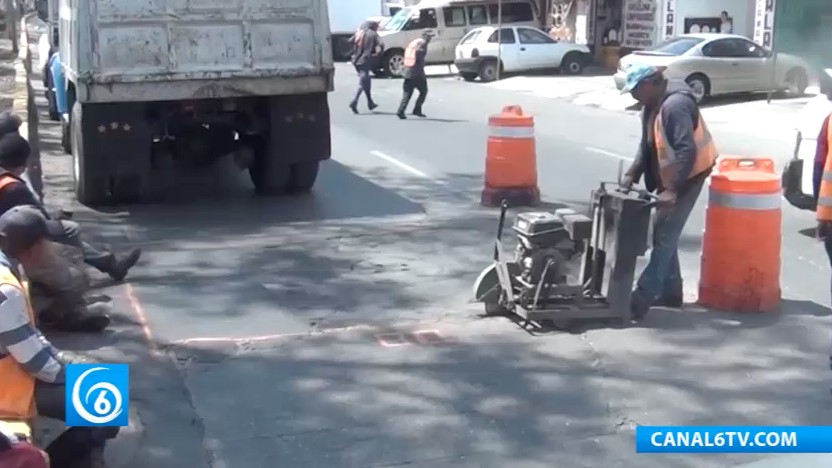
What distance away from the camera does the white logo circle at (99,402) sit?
4.51 metres

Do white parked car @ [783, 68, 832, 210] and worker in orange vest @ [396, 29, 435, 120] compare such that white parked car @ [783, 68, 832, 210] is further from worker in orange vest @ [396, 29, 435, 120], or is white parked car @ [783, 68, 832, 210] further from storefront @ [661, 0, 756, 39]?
storefront @ [661, 0, 756, 39]

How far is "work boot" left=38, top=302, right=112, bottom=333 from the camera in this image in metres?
7.59

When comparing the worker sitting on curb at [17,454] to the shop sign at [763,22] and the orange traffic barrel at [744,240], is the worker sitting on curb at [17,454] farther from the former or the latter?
the shop sign at [763,22]

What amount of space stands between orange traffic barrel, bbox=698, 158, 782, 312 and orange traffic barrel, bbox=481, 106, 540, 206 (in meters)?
4.12

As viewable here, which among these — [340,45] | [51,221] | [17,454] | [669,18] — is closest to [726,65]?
[669,18]

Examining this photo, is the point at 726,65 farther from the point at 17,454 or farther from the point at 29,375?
the point at 17,454

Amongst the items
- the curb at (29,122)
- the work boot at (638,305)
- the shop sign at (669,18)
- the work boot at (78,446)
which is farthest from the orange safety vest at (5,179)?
the shop sign at (669,18)

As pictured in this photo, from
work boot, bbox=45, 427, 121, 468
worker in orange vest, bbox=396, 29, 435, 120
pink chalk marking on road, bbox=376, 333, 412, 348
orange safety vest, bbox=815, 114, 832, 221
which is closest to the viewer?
work boot, bbox=45, 427, 121, 468

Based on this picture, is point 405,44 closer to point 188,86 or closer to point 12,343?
point 188,86

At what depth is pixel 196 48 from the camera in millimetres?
11914

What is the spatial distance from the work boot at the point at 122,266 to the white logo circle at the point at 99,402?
463 cm

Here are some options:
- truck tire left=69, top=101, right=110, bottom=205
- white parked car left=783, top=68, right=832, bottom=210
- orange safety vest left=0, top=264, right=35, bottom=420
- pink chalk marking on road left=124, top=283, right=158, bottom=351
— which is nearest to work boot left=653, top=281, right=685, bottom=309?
pink chalk marking on road left=124, top=283, right=158, bottom=351

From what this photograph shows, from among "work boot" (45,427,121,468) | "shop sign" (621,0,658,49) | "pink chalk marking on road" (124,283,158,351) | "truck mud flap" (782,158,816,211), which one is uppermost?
"shop sign" (621,0,658,49)

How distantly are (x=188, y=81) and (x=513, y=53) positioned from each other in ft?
70.8
